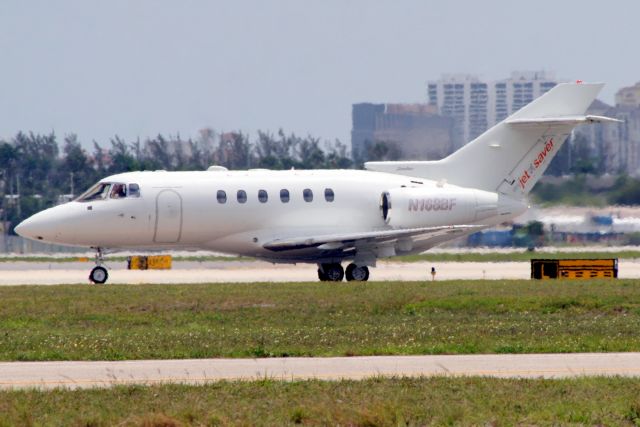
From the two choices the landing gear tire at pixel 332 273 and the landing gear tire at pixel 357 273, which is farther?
the landing gear tire at pixel 332 273

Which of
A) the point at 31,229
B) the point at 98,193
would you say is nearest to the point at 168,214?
the point at 98,193

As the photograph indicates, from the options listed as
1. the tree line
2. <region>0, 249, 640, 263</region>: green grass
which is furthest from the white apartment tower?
<region>0, 249, 640, 263</region>: green grass

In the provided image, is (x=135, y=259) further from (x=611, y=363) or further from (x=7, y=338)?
(x=611, y=363)

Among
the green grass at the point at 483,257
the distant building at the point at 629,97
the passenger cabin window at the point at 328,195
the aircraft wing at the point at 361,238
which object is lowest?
the green grass at the point at 483,257

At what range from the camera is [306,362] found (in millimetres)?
20734

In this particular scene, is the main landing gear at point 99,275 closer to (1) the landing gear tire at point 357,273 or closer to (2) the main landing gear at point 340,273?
(2) the main landing gear at point 340,273

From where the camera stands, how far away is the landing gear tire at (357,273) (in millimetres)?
41250

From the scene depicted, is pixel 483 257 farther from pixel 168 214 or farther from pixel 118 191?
Result: pixel 118 191

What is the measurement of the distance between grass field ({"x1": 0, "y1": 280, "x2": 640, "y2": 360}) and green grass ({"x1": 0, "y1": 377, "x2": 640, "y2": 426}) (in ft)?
14.1

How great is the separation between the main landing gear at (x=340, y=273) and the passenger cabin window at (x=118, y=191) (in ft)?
21.3

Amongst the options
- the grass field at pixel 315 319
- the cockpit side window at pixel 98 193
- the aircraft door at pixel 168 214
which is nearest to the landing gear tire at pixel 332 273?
the grass field at pixel 315 319

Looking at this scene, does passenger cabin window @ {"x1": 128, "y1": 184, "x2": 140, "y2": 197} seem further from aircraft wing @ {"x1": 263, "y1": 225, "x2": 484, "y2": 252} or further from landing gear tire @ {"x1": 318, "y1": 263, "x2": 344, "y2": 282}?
landing gear tire @ {"x1": 318, "y1": 263, "x2": 344, "y2": 282}

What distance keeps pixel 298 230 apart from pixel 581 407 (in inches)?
1035

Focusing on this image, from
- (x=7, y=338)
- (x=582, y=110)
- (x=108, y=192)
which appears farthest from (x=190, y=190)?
(x=7, y=338)
